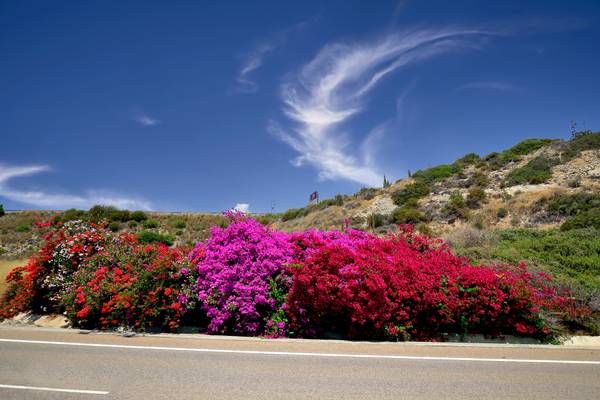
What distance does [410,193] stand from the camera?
1533 inches

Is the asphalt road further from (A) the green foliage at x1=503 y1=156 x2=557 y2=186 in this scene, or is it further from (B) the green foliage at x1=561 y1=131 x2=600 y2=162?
(B) the green foliage at x1=561 y1=131 x2=600 y2=162

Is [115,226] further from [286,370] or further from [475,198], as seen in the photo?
[286,370]

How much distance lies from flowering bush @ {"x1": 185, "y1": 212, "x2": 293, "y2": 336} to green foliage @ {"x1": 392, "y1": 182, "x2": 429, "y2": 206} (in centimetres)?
2861

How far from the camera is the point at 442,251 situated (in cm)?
1048

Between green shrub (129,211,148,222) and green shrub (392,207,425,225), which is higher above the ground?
green shrub (129,211,148,222)

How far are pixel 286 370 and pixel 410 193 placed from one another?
3527 cm

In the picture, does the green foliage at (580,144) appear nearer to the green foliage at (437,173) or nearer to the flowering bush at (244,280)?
the green foliage at (437,173)

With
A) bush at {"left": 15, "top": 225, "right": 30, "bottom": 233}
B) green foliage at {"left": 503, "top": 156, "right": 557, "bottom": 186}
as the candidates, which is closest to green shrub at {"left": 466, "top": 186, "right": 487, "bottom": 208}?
green foliage at {"left": 503, "top": 156, "right": 557, "bottom": 186}

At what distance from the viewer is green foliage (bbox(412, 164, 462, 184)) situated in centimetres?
4362

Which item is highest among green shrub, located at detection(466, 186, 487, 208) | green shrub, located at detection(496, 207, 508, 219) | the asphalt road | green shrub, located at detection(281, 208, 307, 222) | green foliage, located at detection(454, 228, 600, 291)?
green shrub, located at detection(281, 208, 307, 222)

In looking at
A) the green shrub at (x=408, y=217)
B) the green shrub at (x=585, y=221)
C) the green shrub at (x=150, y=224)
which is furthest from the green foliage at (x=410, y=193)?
the green shrub at (x=150, y=224)

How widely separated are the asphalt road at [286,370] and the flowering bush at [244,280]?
2.17ft

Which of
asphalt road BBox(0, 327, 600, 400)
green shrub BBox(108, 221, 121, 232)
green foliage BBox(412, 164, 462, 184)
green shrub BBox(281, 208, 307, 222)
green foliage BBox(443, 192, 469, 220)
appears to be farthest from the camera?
green shrub BBox(281, 208, 307, 222)

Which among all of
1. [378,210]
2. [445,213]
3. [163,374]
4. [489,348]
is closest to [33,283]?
[163,374]
